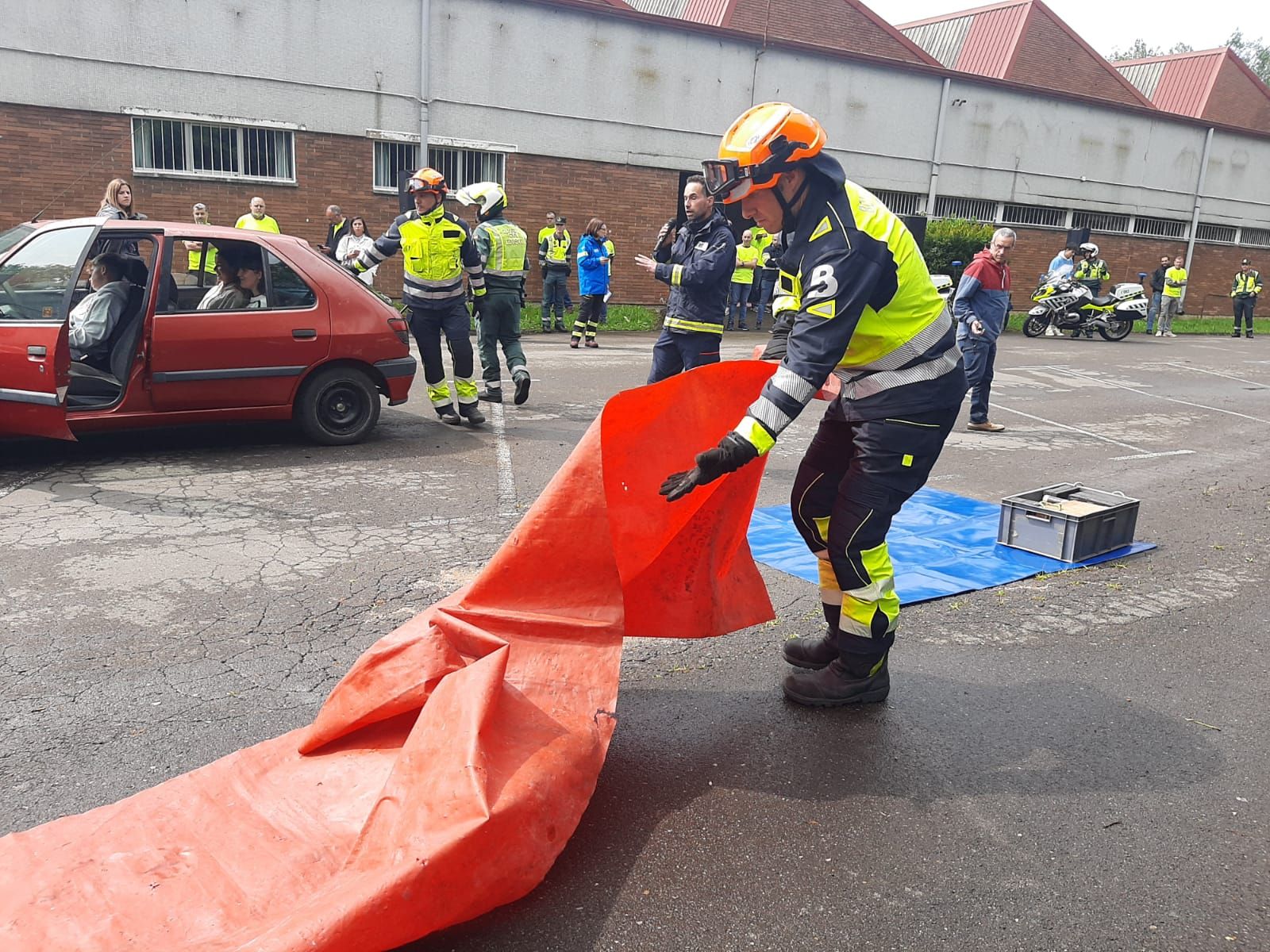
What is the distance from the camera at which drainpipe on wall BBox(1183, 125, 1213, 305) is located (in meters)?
29.7

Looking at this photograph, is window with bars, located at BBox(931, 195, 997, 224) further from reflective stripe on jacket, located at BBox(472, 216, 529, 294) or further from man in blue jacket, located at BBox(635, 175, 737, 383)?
man in blue jacket, located at BBox(635, 175, 737, 383)

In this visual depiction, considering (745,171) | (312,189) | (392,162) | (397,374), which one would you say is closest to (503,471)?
(397,374)

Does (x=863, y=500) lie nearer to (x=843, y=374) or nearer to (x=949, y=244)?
(x=843, y=374)

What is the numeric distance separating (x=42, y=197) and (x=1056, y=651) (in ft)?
Result: 56.5

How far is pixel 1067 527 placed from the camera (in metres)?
5.55

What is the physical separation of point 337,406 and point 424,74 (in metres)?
12.7

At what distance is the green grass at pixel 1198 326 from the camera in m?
24.9

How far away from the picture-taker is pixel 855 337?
11.4 ft

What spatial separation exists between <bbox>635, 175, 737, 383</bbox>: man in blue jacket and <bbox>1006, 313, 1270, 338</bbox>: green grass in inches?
712

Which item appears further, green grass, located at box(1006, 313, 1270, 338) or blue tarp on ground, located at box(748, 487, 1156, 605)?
green grass, located at box(1006, 313, 1270, 338)

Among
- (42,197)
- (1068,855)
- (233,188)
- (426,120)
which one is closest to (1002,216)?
(426,120)

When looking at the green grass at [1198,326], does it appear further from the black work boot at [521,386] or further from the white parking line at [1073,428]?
the black work boot at [521,386]

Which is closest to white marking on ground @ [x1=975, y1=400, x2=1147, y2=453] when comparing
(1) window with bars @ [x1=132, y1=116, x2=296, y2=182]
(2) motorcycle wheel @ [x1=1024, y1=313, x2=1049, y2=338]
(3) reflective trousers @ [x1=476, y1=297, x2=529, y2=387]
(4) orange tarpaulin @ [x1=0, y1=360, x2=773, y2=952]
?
(3) reflective trousers @ [x1=476, y1=297, x2=529, y2=387]

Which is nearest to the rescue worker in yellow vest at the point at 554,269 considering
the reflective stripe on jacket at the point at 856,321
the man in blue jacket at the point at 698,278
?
the man in blue jacket at the point at 698,278
